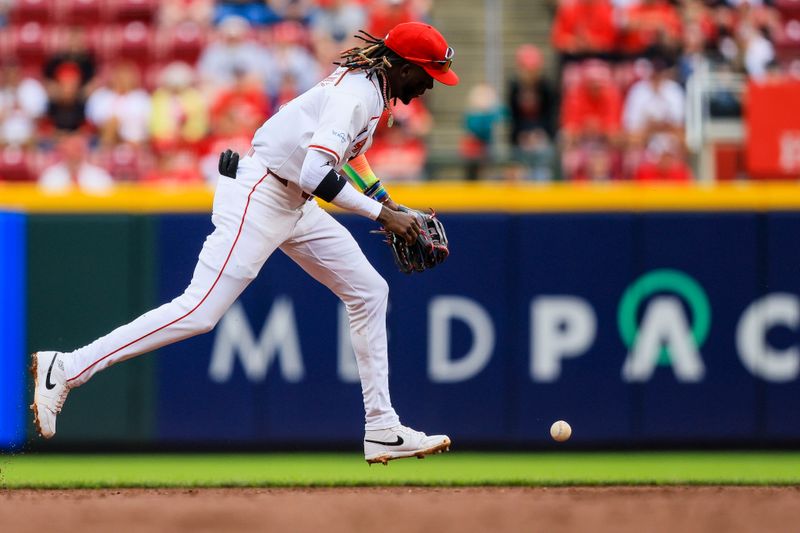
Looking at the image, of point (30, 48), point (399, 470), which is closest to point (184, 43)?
point (30, 48)

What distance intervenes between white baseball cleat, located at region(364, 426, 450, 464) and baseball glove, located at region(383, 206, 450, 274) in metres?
0.78

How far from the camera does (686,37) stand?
448 inches

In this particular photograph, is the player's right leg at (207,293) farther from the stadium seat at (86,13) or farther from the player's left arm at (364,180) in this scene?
the stadium seat at (86,13)

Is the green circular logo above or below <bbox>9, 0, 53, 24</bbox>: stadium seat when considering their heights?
below

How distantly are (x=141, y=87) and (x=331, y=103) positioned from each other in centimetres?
729

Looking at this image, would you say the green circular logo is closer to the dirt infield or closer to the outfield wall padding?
the outfield wall padding

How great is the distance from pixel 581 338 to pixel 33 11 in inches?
315

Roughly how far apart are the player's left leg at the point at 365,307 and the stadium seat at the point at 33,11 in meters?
8.53

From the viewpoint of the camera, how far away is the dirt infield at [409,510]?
508cm

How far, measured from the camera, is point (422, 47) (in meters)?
5.59

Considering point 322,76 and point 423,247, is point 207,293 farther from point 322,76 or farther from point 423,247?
point 322,76

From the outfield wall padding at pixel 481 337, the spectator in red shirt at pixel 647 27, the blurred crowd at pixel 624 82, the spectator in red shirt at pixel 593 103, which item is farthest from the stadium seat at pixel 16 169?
the spectator in red shirt at pixel 647 27

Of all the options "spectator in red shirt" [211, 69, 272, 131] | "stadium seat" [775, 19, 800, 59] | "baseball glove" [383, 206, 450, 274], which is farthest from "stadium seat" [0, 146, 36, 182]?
"stadium seat" [775, 19, 800, 59]

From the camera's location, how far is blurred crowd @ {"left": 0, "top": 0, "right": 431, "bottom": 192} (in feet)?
33.7
